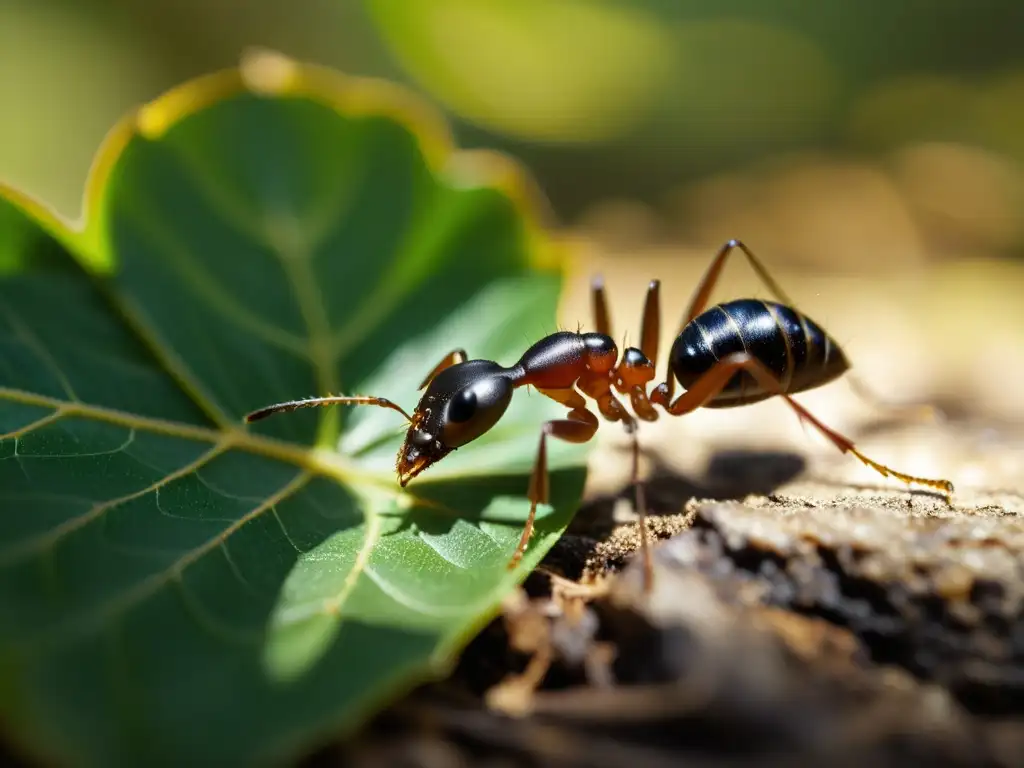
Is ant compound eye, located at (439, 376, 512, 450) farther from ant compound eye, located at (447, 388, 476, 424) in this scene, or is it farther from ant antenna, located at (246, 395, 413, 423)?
ant antenna, located at (246, 395, 413, 423)

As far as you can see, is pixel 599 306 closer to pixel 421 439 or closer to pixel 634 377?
pixel 634 377

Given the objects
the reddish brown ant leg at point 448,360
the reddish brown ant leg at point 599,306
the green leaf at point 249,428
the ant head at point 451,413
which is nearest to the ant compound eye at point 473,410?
the ant head at point 451,413

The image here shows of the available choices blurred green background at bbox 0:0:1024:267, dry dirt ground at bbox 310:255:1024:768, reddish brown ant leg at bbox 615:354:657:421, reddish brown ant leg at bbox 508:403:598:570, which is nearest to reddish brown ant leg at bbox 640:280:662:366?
reddish brown ant leg at bbox 615:354:657:421

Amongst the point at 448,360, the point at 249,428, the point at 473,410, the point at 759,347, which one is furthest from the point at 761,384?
the point at 249,428

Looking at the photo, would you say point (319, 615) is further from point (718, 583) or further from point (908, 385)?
point (908, 385)

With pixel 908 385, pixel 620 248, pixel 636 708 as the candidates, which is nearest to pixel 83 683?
pixel 636 708

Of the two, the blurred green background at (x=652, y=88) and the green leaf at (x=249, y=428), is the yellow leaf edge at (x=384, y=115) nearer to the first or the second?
the green leaf at (x=249, y=428)
